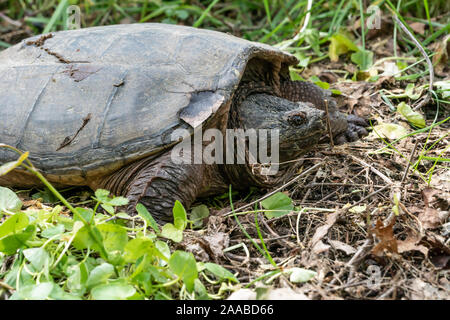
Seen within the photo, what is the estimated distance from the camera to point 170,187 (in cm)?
246

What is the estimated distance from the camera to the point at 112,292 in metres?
1.66

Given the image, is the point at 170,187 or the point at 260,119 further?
the point at 260,119

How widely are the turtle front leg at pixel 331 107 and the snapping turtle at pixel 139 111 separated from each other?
0.40 m

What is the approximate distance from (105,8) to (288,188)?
3366 millimetres

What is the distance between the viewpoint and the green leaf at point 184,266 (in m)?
1.76

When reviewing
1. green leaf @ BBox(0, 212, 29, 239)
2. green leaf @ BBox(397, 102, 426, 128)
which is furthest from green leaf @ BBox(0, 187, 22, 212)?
green leaf @ BBox(397, 102, 426, 128)

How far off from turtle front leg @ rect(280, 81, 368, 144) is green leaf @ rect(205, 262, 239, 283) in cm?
149

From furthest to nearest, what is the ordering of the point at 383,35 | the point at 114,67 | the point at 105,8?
the point at 105,8 → the point at 383,35 → the point at 114,67

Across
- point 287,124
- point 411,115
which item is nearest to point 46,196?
point 287,124

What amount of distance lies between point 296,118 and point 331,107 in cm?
57

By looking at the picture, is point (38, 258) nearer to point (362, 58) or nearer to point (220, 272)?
point (220, 272)

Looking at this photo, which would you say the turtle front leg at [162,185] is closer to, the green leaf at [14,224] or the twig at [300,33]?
the green leaf at [14,224]
